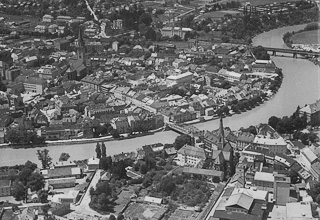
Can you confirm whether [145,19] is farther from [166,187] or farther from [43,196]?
[43,196]

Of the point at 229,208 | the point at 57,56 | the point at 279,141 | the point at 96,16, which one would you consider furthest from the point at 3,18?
the point at 229,208

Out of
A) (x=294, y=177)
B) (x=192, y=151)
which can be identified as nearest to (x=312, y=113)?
(x=294, y=177)

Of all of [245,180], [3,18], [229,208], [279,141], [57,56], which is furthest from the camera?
[3,18]

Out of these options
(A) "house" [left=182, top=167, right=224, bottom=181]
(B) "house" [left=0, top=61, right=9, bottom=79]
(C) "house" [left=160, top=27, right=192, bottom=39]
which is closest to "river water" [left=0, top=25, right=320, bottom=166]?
(A) "house" [left=182, top=167, right=224, bottom=181]

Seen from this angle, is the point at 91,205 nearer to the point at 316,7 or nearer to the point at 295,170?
the point at 295,170

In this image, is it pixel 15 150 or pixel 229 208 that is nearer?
pixel 229 208

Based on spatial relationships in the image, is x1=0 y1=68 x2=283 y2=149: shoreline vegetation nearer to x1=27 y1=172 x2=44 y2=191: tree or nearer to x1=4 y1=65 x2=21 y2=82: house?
x1=27 y1=172 x2=44 y2=191: tree
